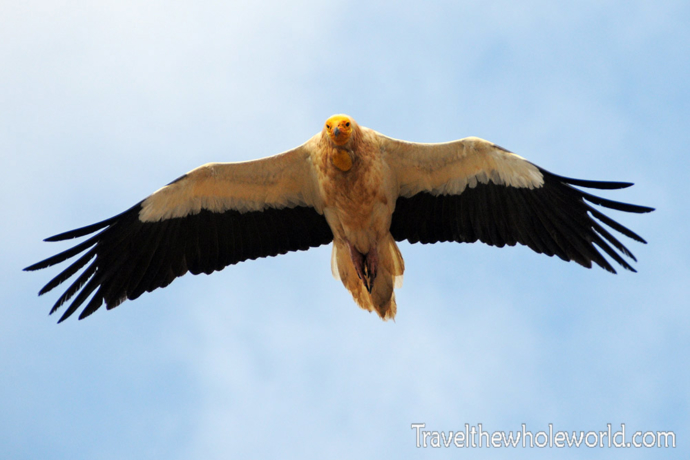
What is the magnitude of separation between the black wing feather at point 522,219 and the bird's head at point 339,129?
1348 millimetres

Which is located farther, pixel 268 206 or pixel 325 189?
pixel 268 206

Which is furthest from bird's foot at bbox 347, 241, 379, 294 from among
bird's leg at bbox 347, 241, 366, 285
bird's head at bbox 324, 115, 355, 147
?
bird's head at bbox 324, 115, 355, 147

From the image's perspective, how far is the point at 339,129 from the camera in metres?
7.59

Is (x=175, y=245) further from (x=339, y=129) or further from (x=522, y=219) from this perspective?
(x=522, y=219)

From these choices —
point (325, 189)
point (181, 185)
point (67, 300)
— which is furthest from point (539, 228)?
point (67, 300)

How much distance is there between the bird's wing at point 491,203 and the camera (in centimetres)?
820

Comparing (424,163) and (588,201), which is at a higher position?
(424,163)

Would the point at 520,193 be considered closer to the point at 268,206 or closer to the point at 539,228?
the point at 539,228

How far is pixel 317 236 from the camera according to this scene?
8.94 m

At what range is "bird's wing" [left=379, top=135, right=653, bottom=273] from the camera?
26.9 ft

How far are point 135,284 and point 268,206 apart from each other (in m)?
1.76

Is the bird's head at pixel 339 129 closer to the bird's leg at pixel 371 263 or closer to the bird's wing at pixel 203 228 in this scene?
the bird's wing at pixel 203 228

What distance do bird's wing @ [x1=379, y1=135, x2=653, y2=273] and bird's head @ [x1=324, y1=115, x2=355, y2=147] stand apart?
0.61 meters

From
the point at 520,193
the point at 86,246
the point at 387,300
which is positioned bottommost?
the point at 387,300
